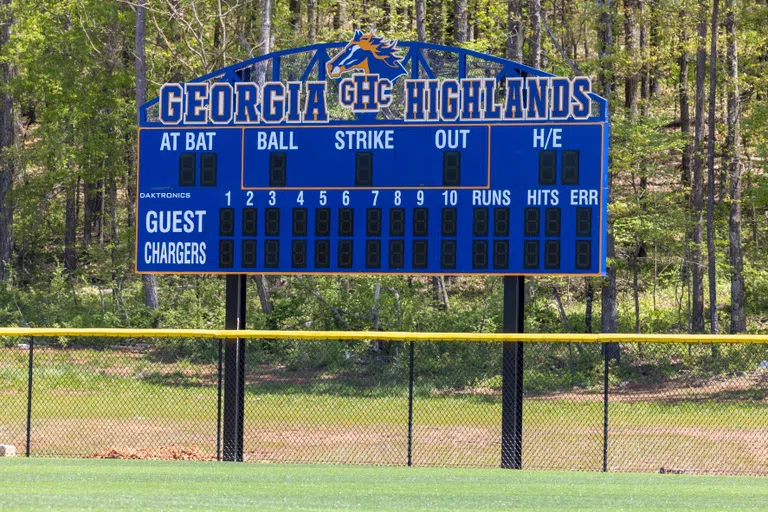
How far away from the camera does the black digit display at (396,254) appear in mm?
12938

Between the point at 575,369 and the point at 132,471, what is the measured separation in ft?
37.5

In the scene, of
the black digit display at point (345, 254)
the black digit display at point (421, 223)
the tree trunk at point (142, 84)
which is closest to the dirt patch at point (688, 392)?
the black digit display at point (421, 223)

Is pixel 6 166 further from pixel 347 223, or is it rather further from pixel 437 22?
pixel 347 223

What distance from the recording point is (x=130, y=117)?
31.5 metres

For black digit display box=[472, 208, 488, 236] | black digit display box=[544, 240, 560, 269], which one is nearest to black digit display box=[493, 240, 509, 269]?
black digit display box=[472, 208, 488, 236]

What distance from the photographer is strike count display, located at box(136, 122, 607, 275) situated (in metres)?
12.7

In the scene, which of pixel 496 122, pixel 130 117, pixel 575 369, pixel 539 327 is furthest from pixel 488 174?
pixel 130 117

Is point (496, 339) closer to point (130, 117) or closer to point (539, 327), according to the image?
point (539, 327)

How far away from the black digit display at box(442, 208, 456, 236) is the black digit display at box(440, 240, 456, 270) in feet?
0.36

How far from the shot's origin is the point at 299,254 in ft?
43.3

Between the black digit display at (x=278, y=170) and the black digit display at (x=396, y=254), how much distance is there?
159 cm

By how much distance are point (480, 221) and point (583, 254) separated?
1.29 metres

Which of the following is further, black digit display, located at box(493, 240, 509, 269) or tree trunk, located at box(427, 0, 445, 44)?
tree trunk, located at box(427, 0, 445, 44)

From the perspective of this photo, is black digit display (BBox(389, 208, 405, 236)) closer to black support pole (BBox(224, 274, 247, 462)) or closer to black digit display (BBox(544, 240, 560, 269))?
black digit display (BBox(544, 240, 560, 269))
